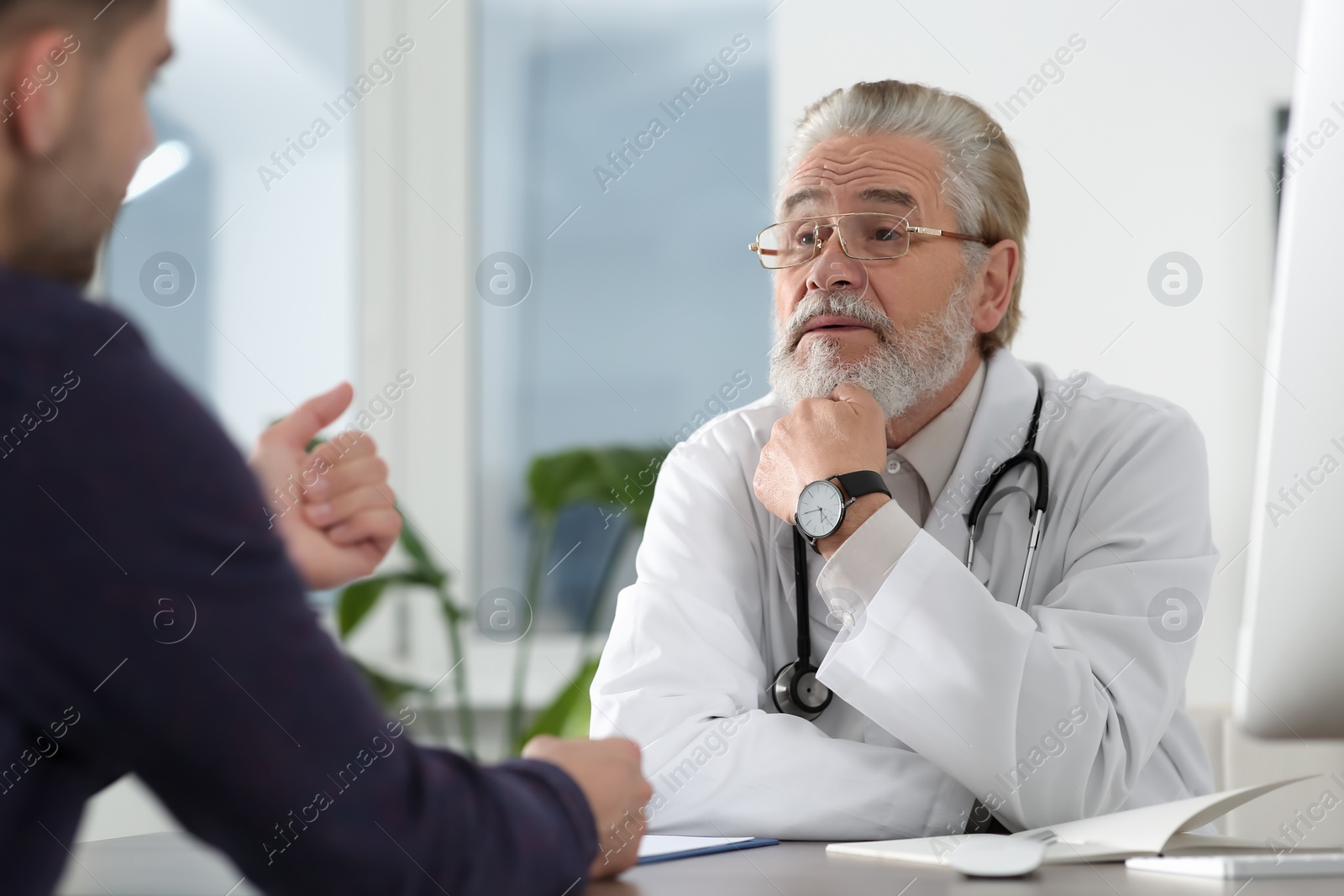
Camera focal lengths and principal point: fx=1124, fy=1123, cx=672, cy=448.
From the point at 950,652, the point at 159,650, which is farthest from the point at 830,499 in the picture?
the point at 159,650

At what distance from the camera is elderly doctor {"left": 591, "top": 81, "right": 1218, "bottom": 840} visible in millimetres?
1303

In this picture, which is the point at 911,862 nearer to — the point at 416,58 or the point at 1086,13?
the point at 1086,13

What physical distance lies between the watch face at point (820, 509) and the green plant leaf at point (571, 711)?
1.70 metres

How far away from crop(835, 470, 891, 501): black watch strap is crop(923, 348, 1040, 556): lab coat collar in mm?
179

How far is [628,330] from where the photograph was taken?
147 inches

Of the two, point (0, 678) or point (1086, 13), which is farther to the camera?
point (1086, 13)

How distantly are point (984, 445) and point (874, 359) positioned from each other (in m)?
0.21

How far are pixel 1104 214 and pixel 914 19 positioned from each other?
0.76m

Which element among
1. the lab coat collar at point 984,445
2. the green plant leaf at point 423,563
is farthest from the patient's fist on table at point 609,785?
the green plant leaf at point 423,563

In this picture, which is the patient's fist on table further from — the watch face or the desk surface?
the watch face

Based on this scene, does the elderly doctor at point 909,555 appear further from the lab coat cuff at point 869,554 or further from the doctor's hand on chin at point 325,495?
the doctor's hand on chin at point 325,495

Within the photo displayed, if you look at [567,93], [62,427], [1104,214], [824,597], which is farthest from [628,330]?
[62,427]

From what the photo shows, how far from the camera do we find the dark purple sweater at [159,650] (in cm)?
50

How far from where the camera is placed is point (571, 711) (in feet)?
10.1
